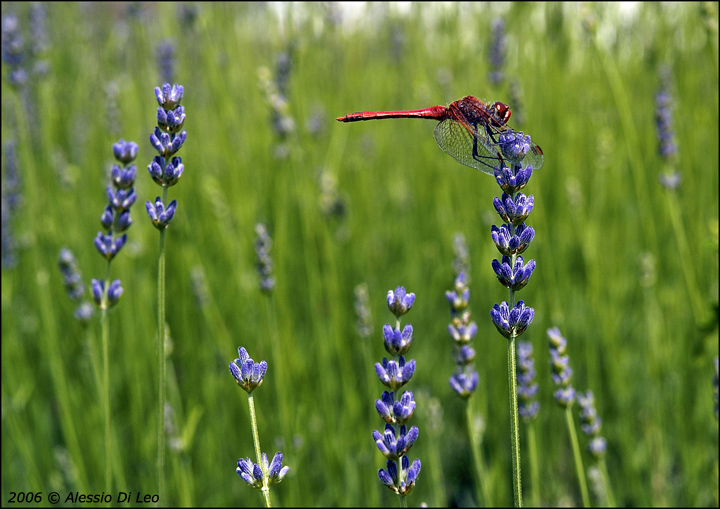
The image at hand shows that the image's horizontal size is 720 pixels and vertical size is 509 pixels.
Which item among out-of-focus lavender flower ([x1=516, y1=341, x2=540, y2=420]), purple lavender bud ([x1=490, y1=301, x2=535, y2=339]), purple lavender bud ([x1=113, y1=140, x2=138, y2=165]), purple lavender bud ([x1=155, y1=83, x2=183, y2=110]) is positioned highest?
purple lavender bud ([x1=155, y1=83, x2=183, y2=110])

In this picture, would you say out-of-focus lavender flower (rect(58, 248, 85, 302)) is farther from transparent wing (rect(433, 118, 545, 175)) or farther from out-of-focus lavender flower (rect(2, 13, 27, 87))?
transparent wing (rect(433, 118, 545, 175))

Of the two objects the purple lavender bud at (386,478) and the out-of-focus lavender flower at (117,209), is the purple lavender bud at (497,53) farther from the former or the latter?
the purple lavender bud at (386,478)

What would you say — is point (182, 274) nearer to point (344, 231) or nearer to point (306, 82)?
point (344, 231)

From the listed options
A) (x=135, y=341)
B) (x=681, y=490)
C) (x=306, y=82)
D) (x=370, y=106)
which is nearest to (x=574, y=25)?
(x=370, y=106)

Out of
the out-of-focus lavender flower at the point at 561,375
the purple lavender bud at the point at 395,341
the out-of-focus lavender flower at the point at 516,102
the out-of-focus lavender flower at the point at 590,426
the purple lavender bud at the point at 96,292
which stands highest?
the out-of-focus lavender flower at the point at 516,102

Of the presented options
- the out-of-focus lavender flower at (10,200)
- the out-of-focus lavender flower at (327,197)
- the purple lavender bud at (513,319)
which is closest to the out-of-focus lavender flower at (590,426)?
the purple lavender bud at (513,319)

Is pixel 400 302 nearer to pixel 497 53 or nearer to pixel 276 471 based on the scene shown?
pixel 276 471

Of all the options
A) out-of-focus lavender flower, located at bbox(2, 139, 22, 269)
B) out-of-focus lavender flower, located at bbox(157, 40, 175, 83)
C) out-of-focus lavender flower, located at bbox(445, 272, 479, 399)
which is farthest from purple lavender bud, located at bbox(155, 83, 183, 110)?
out-of-focus lavender flower, located at bbox(157, 40, 175, 83)
